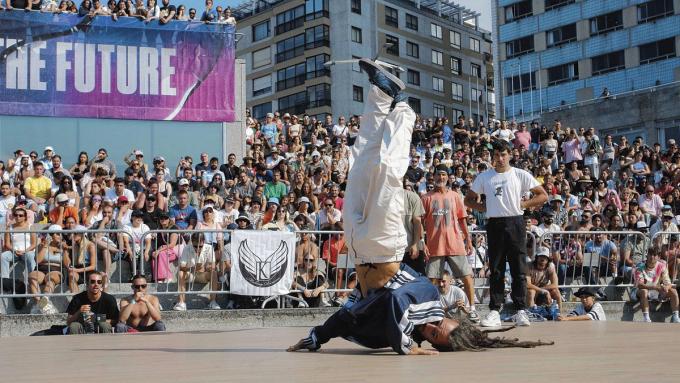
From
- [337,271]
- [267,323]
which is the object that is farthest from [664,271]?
[267,323]

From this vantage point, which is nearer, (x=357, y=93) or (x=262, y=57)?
(x=357, y=93)

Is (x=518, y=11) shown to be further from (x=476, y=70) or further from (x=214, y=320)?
(x=214, y=320)

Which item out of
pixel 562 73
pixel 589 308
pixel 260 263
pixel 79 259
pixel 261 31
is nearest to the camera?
pixel 79 259

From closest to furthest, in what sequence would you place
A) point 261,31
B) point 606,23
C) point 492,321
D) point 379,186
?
point 379,186 < point 492,321 < point 606,23 < point 261,31

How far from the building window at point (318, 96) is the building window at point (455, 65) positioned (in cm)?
1349

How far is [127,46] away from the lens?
21812 millimetres

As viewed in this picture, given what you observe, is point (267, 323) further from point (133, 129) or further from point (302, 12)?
point (302, 12)

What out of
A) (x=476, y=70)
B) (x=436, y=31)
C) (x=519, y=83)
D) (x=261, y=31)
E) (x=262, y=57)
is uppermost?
(x=261, y=31)

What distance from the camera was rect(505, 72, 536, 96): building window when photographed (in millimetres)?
55000

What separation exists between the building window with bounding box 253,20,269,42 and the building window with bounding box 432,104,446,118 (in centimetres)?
1390

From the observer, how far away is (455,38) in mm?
72625

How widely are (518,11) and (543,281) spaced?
44.8 m

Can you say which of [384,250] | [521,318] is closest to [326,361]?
[384,250]

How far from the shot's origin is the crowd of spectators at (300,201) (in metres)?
13.3
